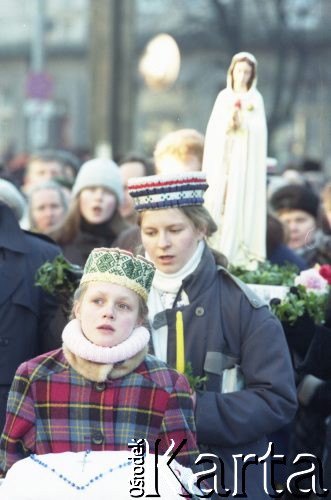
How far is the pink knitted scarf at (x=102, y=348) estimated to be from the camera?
5.59 meters

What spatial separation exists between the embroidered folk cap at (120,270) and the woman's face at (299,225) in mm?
6215

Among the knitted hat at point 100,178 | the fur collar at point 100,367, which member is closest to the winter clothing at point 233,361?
the fur collar at point 100,367

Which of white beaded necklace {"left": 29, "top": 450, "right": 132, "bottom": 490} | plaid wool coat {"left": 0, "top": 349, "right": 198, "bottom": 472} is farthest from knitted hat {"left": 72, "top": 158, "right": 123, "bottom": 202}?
white beaded necklace {"left": 29, "top": 450, "right": 132, "bottom": 490}

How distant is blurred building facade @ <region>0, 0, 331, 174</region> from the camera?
33.5m

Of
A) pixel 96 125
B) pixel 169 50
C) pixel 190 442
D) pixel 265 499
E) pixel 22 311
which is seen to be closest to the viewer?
pixel 190 442

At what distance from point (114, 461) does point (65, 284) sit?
2087mm

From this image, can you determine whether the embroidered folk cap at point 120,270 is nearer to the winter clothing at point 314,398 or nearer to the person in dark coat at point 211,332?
the person in dark coat at point 211,332

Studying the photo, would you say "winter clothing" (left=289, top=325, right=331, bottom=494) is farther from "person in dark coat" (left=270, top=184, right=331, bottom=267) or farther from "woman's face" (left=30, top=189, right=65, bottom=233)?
"person in dark coat" (left=270, top=184, right=331, bottom=267)

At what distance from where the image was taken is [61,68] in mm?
49875

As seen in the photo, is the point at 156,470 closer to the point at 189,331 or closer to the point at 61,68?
the point at 189,331

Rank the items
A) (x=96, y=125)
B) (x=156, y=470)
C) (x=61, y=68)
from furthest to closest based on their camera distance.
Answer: (x=61, y=68) → (x=96, y=125) → (x=156, y=470)

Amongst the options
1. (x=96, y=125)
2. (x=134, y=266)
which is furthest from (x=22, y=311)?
(x=96, y=125)

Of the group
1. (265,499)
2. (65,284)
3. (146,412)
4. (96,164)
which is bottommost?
(265,499)

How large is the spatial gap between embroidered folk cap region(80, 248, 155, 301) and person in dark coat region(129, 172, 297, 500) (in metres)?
0.63
